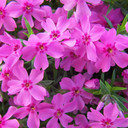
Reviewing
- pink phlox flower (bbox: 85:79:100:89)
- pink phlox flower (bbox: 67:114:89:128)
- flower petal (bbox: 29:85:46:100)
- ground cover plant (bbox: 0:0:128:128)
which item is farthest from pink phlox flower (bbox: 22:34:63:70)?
pink phlox flower (bbox: 67:114:89:128)

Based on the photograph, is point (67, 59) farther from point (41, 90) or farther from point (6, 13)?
point (6, 13)

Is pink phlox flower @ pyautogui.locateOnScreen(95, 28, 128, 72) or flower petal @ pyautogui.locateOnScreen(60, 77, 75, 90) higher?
pink phlox flower @ pyautogui.locateOnScreen(95, 28, 128, 72)

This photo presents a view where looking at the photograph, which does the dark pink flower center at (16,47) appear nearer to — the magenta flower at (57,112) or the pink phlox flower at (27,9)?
the pink phlox flower at (27,9)

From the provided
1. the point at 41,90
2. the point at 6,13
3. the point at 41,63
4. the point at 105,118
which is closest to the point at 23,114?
the point at 41,90

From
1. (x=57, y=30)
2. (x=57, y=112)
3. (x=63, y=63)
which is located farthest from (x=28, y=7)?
(x=57, y=112)

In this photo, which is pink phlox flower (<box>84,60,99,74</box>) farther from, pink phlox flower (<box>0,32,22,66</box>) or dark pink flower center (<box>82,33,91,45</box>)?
pink phlox flower (<box>0,32,22,66</box>)

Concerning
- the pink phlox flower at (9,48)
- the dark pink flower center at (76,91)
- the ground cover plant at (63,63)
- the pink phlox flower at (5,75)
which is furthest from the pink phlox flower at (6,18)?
the dark pink flower center at (76,91)

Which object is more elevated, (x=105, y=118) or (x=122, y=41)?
(x=122, y=41)
